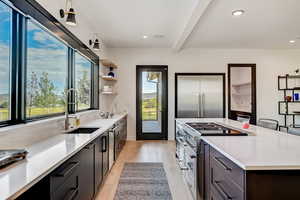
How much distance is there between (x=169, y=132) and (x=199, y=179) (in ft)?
13.4

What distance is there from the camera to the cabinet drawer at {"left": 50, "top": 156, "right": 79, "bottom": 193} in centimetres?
136

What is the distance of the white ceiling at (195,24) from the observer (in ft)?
11.0

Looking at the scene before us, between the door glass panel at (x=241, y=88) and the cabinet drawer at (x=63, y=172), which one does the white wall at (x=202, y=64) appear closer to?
the door glass panel at (x=241, y=88)

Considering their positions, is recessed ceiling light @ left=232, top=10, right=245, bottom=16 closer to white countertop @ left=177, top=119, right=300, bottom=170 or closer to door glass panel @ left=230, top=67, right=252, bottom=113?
white countertop @ left=177, top=119, right=300, bottom=170

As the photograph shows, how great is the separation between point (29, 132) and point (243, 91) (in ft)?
23.7

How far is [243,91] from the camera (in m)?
7.54

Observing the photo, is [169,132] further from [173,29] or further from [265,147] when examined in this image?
[265,147]

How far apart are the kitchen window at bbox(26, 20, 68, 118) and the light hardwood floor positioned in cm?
134

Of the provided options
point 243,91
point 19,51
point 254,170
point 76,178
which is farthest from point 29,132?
point 243,91

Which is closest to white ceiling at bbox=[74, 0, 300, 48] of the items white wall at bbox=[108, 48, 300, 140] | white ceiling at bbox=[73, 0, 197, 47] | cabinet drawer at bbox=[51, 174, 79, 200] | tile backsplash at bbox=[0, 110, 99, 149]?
white ceiling at bbox=[73, 0, 197, 47]

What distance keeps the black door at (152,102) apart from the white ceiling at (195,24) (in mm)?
892

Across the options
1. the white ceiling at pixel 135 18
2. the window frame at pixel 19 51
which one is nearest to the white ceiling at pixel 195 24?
the white ceiling at pixel 135 18

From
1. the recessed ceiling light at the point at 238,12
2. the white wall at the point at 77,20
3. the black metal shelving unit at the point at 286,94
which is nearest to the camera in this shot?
the white wall at the point at 77,20

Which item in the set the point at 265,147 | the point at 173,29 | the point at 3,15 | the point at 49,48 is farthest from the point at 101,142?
the point at 173,29
